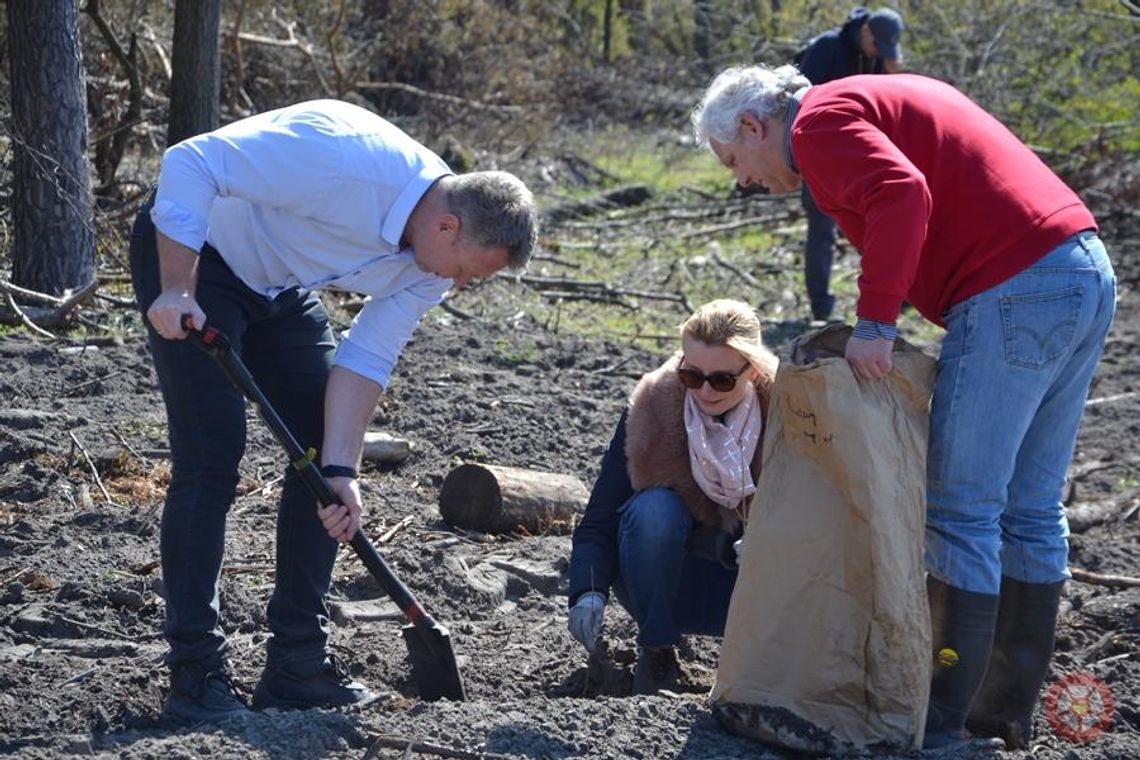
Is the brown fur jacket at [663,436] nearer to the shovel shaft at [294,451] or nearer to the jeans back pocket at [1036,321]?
the shovel shaft at [294,451]

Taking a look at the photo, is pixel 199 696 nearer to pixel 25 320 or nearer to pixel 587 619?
pixel 587 619

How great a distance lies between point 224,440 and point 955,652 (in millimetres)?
1830

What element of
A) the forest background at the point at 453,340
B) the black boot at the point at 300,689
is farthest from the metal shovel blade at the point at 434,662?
the black boot at the point at 300,689

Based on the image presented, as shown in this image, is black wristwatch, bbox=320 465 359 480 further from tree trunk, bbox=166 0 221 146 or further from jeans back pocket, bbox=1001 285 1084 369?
tree trunk, bbox=166 0 221 146

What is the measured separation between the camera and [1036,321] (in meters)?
3.50

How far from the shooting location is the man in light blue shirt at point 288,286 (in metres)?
3.51

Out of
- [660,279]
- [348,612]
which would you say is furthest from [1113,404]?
[348,612]

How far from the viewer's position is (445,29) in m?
14.5

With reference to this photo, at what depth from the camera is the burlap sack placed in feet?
11.6

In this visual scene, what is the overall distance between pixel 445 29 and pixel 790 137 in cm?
1138

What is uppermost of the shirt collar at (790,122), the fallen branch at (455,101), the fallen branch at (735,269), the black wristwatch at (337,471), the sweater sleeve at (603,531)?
the shirt collar at (790,122)

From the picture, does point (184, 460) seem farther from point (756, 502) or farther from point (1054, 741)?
point (1054, 741)

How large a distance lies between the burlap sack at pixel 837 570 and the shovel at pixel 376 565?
841 millimetres

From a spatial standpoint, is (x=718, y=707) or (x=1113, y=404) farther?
(x=1113, y=404)
